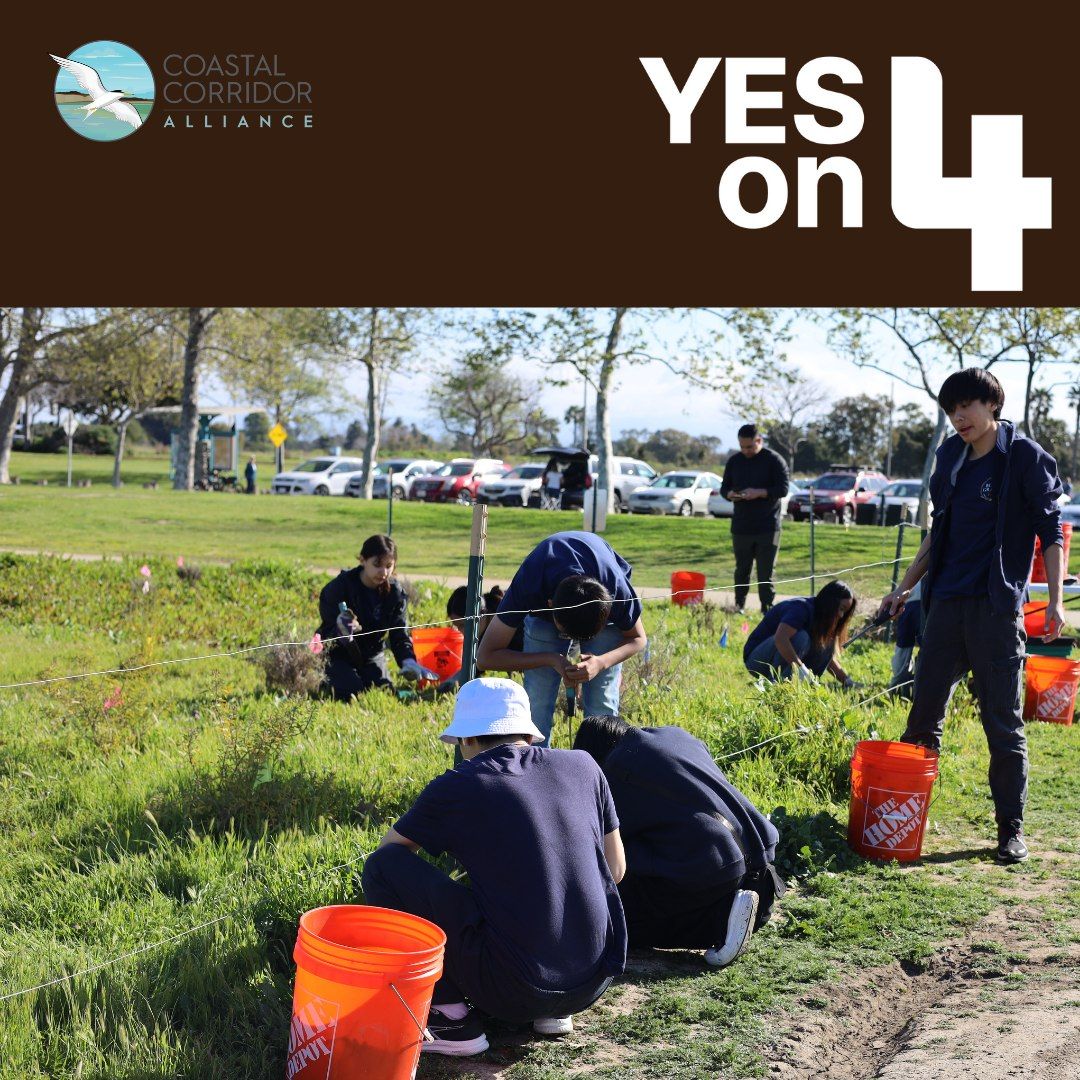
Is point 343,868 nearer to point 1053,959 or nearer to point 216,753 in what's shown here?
point 216,753

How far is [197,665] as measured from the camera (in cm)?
891

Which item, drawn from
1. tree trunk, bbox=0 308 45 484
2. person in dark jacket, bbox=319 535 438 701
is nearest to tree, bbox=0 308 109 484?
tree trunk, bbox=0 308 45 484

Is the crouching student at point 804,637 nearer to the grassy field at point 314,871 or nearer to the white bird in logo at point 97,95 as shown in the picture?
the grassy field at point 314,871

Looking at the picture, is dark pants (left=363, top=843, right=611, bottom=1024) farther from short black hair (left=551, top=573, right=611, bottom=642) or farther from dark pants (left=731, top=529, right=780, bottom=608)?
dark pants (left=731, top=529, right=780, bottom=608)

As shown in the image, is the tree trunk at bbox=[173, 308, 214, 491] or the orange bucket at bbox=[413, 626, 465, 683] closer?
the orange bucket at bbox=[413, 626, 465, 683]

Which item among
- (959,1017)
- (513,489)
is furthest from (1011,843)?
(513,489)

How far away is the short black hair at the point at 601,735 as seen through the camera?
440 centimetres

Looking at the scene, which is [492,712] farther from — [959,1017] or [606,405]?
[606,405]

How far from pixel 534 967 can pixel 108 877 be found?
1893 mm

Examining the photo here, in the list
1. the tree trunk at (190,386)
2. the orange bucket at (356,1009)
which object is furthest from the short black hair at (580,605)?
the tree trunk at (190,386)

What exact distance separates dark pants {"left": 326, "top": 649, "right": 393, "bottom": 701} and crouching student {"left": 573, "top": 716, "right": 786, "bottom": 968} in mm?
3627

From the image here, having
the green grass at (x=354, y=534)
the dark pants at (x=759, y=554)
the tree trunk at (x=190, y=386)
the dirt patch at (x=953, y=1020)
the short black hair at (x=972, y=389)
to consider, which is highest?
the tree trunk at (x=190, y=386)

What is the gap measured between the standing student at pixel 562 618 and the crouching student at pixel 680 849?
2.55ft

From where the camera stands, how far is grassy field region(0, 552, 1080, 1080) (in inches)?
137
